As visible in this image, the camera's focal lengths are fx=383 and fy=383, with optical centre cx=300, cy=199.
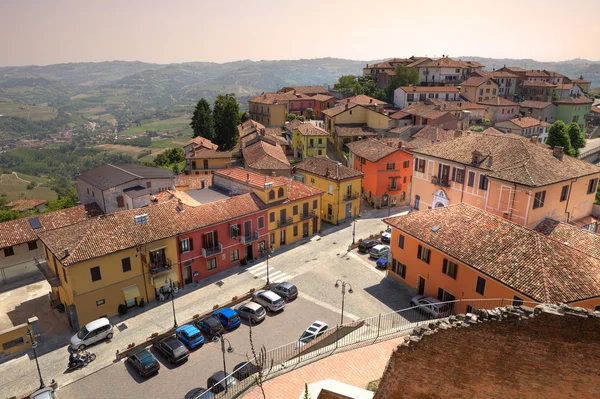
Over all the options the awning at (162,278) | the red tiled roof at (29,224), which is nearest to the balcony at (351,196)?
the awning at (162,278)

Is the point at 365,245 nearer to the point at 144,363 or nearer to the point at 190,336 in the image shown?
the point at 190,336

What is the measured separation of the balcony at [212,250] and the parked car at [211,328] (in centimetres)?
821

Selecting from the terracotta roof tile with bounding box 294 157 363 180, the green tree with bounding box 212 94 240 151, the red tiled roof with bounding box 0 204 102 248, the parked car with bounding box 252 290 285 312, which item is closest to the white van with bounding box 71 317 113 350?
the parked car with bounding box 252 290 285 312

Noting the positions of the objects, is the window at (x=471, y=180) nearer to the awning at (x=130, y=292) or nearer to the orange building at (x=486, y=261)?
the orange building at (x=486, y=261)

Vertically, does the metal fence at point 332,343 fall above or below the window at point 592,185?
below

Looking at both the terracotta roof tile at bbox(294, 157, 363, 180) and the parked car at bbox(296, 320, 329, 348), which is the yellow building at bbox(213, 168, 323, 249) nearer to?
the terracotta roof tile at bbox(294, 157, 363, 180)

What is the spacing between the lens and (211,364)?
2519 cm

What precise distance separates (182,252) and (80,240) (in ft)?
→ 26.7

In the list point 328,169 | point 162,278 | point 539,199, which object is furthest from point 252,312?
point 539,199

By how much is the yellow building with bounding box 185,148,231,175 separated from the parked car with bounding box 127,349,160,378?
4162 cm

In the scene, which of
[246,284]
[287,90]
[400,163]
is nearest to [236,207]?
[246,284]

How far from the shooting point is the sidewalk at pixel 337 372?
18625mm

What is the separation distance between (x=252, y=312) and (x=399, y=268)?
1366 cm

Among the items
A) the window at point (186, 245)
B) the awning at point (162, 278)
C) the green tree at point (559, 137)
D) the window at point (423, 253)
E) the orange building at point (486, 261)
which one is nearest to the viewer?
the orange building at point (486, 261)
